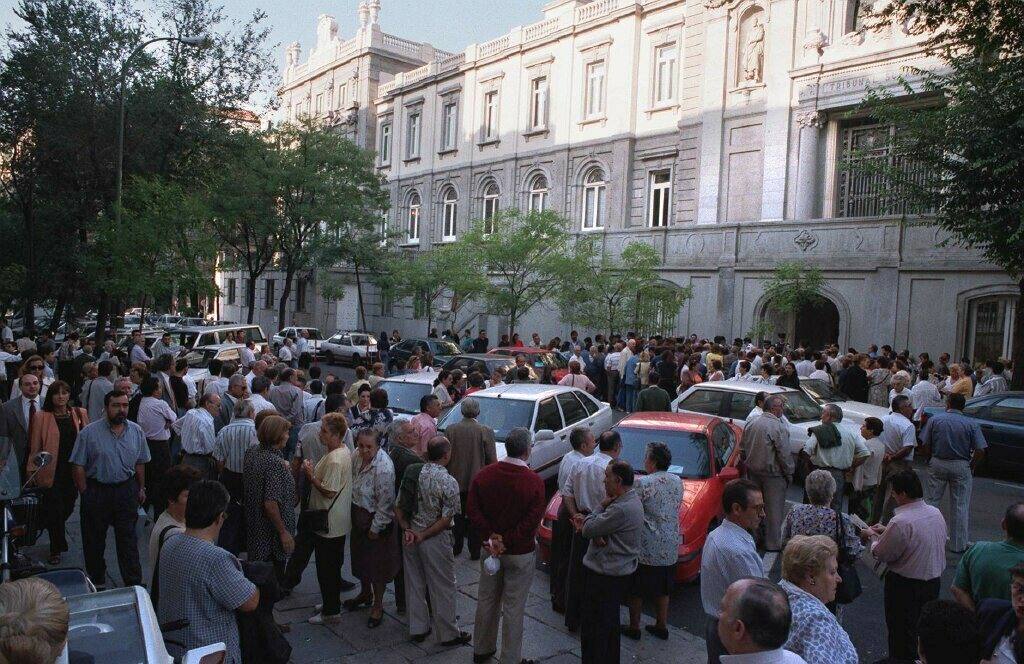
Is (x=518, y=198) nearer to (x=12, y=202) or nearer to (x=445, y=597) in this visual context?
(x=12, y=202)

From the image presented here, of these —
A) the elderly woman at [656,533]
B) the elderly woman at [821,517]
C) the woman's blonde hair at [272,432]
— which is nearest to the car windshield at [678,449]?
the elderly woman at [656,533]

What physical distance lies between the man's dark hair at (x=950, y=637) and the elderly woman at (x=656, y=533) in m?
2.76

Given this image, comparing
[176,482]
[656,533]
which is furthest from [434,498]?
[176,482]

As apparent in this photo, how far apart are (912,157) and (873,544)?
43.9 ft

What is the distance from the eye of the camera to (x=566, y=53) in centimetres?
3156

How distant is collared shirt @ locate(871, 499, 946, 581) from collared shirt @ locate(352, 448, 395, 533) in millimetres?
3643

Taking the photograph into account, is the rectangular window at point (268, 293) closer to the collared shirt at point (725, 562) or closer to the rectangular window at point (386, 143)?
the rectangular window at point (386, 143)

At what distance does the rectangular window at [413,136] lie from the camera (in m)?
40.2

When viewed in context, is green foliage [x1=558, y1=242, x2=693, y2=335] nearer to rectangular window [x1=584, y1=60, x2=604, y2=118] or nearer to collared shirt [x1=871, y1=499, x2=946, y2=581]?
rectangular window [x1=584, y1=60, x2=604, y2=118]

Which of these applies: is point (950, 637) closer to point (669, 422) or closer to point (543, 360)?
point (669, 422)

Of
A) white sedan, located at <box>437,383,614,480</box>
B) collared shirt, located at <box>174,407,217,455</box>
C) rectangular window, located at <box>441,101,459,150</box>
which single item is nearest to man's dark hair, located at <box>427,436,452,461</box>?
collared shirt, located at <box>174,407,217,455</box>

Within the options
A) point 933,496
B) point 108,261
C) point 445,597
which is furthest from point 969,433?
point 108,261

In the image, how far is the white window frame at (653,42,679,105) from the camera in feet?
91.7

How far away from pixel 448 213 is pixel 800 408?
28.8 metres
